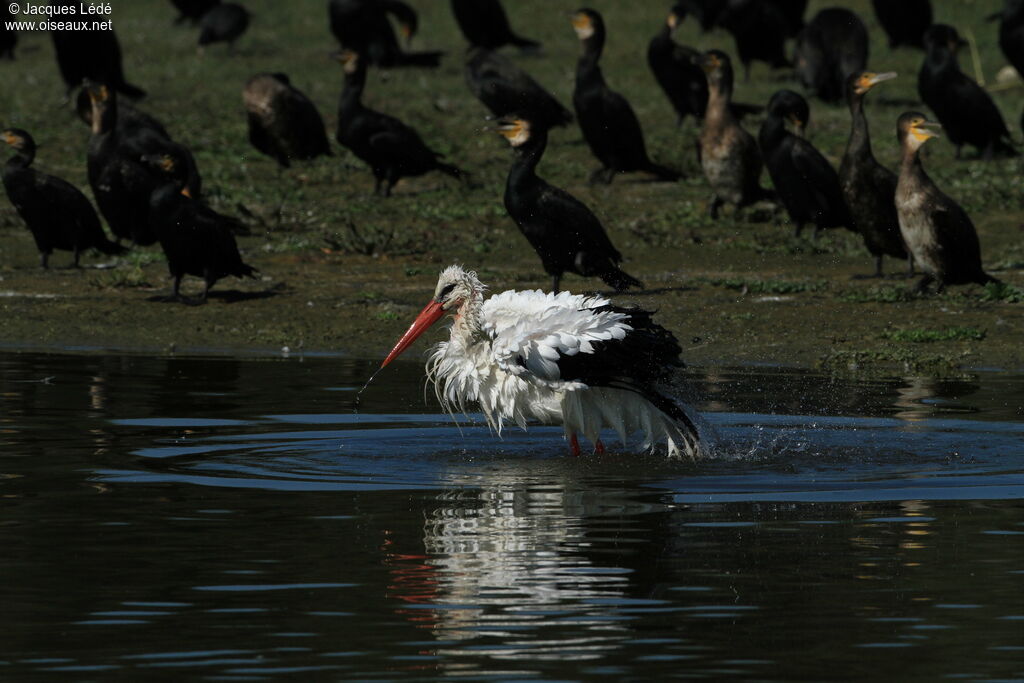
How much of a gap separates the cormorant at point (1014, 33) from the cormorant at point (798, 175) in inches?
262

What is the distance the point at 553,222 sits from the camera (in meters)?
13.7

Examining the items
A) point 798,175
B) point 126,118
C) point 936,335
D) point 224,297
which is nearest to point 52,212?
point 224,297

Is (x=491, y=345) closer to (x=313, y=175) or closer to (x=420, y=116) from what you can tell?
(x=313, y=175)

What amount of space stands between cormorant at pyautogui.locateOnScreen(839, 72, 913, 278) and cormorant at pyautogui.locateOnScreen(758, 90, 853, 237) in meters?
0.64

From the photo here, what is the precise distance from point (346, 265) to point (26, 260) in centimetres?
299

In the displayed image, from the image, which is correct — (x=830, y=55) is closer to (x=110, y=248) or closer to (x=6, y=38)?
(x=110, y=248)

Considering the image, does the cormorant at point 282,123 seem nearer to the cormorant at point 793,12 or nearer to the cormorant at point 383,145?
the cormorant at point 383,145

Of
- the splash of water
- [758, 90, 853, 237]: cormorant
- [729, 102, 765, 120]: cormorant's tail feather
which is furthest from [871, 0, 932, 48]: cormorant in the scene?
the splash of water

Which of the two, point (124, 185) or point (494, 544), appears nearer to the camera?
point (494, 544)

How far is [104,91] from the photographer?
686 inches

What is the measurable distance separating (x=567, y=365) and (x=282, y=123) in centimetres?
1210

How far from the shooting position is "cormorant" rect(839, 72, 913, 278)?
48.9 ft

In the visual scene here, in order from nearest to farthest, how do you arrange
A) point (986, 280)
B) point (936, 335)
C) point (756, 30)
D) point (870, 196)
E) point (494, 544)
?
point (494, 544) → point (936, 335) → point (986, 280) → point (870, 196) → point (756, 30)

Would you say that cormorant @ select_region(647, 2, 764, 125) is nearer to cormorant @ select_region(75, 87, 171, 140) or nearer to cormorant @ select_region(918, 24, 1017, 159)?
cormorant @ select_region(918, 24, 1017, 159)
